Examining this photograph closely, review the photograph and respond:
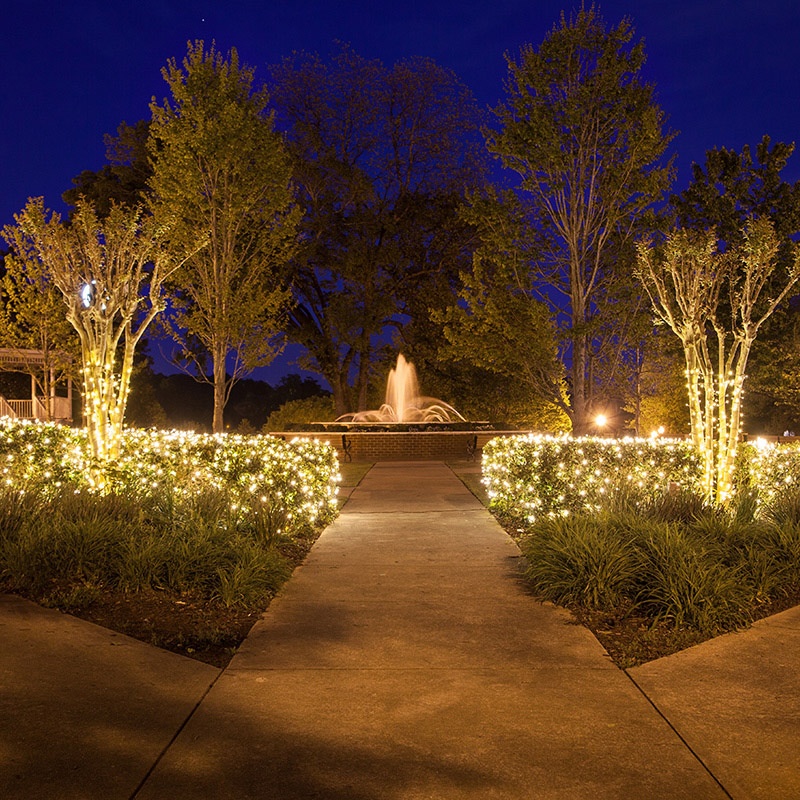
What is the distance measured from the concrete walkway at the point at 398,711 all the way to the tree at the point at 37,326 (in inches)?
799

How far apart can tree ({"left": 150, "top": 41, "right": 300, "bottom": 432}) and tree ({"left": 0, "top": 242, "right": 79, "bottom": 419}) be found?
5200mm

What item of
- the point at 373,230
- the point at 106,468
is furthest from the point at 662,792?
the point at 373,230

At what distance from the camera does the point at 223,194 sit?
778 inches

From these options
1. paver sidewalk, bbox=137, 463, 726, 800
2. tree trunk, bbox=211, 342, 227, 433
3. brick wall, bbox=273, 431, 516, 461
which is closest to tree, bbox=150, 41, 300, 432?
tree trunk, bbox=211, 342, 227, 433

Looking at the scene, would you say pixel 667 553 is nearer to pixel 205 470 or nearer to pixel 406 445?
pixel 205 470

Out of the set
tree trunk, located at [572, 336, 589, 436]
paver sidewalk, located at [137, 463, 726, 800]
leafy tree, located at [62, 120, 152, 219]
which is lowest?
paver sidewalk, located at [137, 463, 726, 800]

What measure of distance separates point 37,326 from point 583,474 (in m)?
20.7

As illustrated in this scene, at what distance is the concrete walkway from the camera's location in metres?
3.57

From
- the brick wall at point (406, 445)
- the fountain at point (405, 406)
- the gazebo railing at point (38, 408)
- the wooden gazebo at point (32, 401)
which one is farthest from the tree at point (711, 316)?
the gazebo railing at point (38, 408)

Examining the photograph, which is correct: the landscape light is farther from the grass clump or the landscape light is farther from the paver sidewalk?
the grass clump

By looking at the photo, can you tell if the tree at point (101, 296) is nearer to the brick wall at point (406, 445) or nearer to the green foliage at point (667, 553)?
the green foliage at point (667, 553)

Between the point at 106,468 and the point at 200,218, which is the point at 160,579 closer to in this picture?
the point at 106,468

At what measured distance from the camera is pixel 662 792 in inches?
138

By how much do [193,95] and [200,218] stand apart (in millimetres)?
2938
